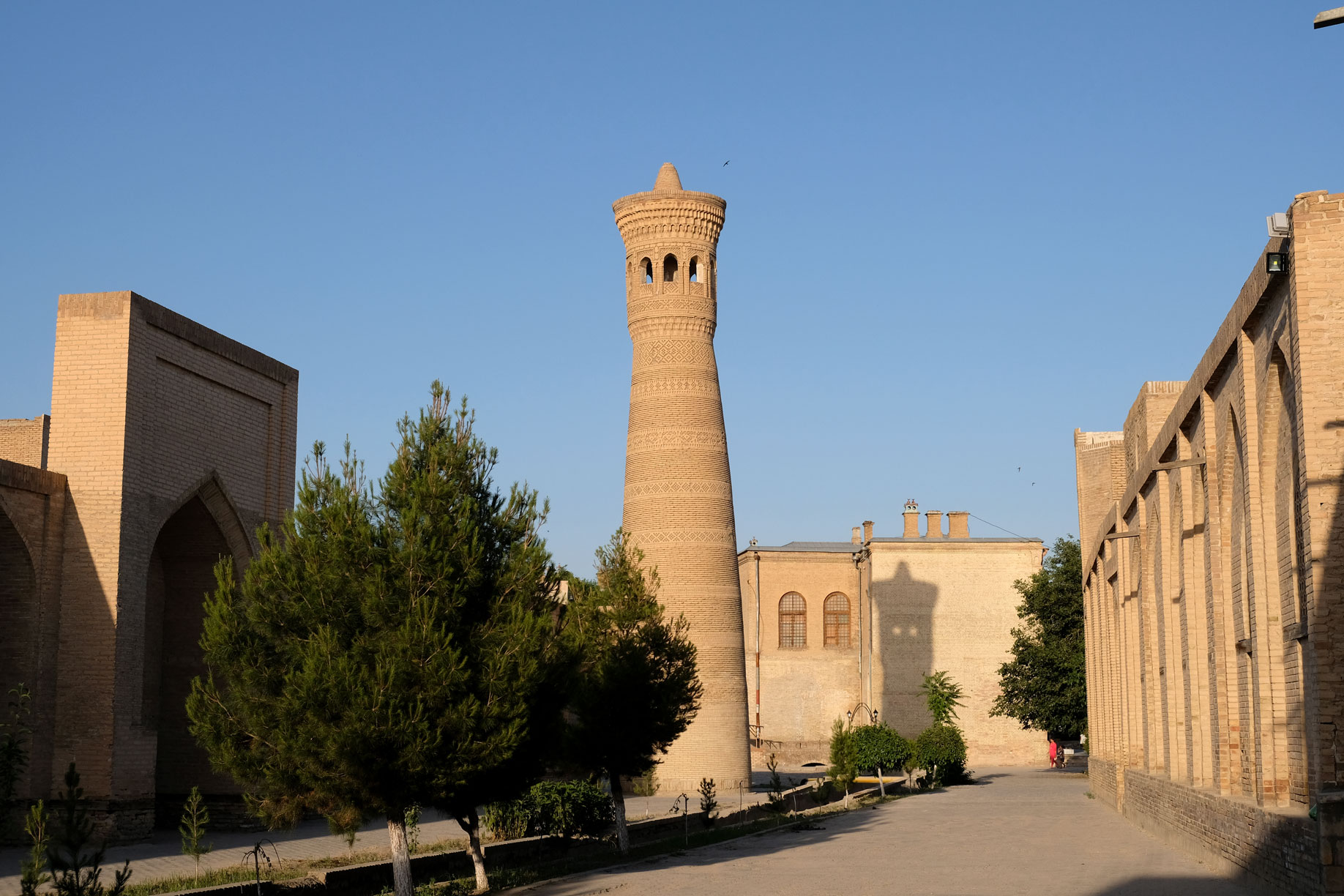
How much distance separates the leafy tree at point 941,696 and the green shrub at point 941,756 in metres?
2.88

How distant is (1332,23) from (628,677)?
42.8 feet

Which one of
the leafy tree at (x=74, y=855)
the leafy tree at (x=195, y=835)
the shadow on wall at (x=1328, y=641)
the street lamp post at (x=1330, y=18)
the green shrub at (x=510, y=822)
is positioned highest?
the street lamp post at (x=1330, y=18)

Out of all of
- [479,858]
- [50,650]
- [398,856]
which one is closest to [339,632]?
[398,856]

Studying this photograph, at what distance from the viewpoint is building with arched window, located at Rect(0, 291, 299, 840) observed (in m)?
16.9

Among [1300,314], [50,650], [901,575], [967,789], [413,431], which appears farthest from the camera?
[901,575]

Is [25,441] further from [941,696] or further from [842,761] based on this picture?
[941,696]

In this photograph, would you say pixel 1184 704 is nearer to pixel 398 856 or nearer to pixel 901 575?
pixel 398 856

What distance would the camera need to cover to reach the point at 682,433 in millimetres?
29969

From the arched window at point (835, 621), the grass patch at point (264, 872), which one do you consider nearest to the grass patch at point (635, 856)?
the grass patch at point (264, 872)

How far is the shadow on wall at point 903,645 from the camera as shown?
143ft

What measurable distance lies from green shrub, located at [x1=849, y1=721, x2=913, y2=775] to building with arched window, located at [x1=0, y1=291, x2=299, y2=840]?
17.2m

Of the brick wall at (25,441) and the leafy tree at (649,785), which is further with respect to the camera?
the leafy tree at (649,785)

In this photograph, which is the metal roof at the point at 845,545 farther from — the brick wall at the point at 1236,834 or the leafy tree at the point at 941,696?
the brick wall at the point at 1236,834

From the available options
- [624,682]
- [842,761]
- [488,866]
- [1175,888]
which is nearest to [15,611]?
[488,866]
